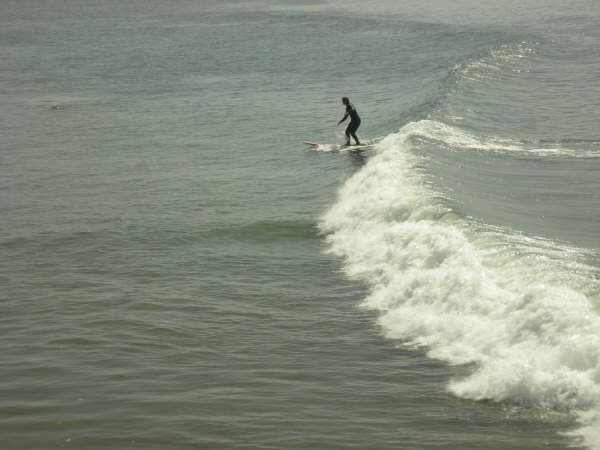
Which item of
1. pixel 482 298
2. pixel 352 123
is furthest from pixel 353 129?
pixel 482 298

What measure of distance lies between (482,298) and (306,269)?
182 inches

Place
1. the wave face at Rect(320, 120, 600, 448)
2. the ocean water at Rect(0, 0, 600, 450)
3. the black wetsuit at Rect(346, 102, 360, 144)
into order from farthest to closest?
the black wetsuit at Rect(346, 102, 360, 144), the wave face at Rect(320, 120, 600, 448), the ocean water at Rect(0, 0, 600, 450)

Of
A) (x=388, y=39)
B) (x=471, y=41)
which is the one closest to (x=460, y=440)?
(x=471, y=41)

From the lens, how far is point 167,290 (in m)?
14.5

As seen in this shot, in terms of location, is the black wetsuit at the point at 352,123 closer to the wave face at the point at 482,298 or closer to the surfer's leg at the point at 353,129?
the surfer's leg at the point at 353,129

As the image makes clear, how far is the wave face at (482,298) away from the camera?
9500mm

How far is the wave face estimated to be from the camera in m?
9.50

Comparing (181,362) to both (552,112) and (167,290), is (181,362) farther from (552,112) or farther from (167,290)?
(552,112)

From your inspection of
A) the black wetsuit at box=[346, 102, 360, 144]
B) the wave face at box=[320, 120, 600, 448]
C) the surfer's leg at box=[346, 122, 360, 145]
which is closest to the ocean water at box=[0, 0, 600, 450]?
the wave face at box=[320, 120, 600, 448]

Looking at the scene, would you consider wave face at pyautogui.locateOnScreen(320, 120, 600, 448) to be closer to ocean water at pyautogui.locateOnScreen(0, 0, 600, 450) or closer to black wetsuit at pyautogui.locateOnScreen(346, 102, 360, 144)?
ocean water at pyautogui.locateOnScreen(0, 0, 600, 450)

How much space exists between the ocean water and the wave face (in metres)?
0.04

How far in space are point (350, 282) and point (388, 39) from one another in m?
45.8

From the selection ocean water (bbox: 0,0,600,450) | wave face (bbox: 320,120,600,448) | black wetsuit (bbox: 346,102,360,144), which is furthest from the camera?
Result: black wetsuit (bbox: 346,102,360,144)

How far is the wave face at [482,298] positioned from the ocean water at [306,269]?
37 mm
